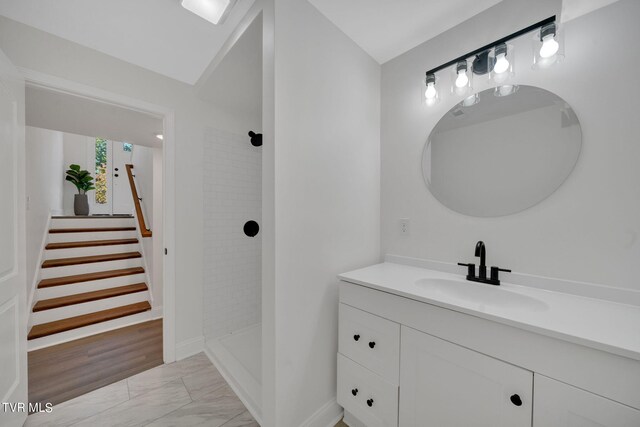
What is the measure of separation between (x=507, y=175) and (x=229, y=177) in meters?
2.29

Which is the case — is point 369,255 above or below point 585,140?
below

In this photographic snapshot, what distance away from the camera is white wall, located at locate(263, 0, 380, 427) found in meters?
1.17

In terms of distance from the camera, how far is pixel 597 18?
41.4 inches

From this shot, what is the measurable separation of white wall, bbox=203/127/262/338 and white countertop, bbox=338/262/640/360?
1.48m

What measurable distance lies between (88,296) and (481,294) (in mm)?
3875

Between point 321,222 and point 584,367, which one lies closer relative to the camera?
point 584,367

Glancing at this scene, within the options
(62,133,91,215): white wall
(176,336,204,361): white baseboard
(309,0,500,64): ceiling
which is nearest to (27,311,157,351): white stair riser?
(176,336,204,361): white baseboard

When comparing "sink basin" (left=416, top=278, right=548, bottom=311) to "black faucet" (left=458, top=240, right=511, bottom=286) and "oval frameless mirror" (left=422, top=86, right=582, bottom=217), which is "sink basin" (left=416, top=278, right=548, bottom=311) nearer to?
"black faucet" (left=458, top=240, right=511, bottom=286)

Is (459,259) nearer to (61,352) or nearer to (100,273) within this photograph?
(61,352)

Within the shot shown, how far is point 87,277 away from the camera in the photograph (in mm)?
2838

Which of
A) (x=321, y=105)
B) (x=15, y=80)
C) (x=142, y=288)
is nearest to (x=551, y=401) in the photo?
(x=321, y=105)

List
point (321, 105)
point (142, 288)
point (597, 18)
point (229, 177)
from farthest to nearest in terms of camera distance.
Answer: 1. point (142, 288)
2. point (229, 177)
3. point (321, 105)
4. point (597, 18)

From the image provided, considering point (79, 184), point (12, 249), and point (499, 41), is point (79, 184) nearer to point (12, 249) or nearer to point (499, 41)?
point (12, 249)

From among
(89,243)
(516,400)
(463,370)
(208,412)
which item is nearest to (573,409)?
(516,400)
